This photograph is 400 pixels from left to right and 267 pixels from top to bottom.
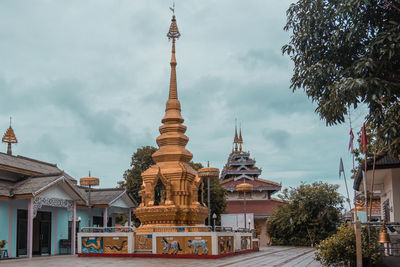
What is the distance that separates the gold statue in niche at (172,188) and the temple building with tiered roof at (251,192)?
77.2ft

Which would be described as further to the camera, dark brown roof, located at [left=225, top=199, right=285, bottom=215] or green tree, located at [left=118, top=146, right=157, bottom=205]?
dark brown roof, located at [left=225, top=199, right=285, bottom=215]

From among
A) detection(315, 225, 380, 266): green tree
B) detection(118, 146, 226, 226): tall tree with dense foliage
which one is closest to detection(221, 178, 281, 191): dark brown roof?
detection(118, 146, 226, 226): tall tree with dense foliage

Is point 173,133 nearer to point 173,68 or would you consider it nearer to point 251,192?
point 173,68

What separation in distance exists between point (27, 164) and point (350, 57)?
18.4 m

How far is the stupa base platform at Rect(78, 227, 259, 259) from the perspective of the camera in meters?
18.0

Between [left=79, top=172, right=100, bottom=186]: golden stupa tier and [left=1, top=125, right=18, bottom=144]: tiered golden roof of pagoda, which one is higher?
[left=1, top=125, right=18, bottom=144]: tiered golden roof of pagoda

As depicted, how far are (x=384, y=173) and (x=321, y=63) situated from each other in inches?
326

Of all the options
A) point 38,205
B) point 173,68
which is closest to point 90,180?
point 38,205

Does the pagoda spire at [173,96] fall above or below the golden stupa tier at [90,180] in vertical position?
above

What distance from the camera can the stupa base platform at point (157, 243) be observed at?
18.0 meters

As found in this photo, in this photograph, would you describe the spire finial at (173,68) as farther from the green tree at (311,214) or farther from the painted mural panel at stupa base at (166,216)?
the green tree at (311,214)

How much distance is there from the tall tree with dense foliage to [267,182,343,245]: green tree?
606cm

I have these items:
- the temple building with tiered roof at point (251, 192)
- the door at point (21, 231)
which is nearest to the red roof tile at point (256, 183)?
the temple building with tiered roof at point (251, 192)

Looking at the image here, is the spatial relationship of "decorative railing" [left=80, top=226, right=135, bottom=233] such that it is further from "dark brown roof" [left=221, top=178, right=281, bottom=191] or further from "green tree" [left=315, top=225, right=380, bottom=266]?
"dark brown roof" [left=221, top=178, right=281, bottom=191]
